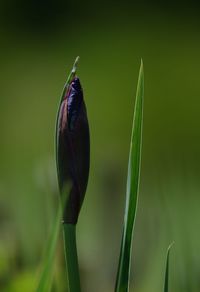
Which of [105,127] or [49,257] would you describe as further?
[105,127]

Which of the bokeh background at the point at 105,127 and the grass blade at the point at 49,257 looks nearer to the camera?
the grass blade at the point at 49,257

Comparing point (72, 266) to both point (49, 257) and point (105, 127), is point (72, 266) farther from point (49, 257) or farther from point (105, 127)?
point (105, 127)

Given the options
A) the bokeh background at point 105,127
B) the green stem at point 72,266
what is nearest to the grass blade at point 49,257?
the green stem at point 72,266

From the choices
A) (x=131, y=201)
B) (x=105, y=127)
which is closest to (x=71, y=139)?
(x=131, y=201)

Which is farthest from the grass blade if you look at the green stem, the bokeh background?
the bokeh background

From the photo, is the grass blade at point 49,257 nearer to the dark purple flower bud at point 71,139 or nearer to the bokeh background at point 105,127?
the dark purple flower bud at point 71,139
